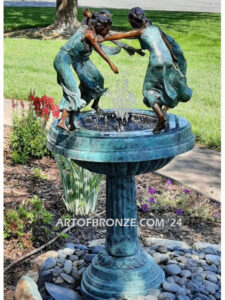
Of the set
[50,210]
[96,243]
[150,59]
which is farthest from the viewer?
[50,210]

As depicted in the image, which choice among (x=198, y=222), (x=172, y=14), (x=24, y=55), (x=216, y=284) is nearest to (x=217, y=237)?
(x=198, y=222)

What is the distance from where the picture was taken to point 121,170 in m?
3.46

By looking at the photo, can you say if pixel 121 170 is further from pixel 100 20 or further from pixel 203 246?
pixel 203 246

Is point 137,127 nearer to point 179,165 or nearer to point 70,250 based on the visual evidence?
point 70,250

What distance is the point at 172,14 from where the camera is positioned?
64.3ft

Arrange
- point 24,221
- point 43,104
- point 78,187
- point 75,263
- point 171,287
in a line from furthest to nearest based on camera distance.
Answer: point 43,104, point 78,187, point 24,221, point 75,263, point 171,287


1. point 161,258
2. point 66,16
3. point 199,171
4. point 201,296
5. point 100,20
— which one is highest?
point 66,16

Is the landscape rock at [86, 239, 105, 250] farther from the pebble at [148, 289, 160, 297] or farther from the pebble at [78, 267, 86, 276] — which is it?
the pebble at [148, 289, 160, 297]

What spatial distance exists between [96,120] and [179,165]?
2556 mm

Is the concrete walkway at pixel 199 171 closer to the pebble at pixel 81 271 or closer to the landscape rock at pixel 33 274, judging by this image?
the pebble at pixel 81 271

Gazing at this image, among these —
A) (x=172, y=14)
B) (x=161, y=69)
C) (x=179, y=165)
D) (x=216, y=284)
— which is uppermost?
(x=172, y=14)

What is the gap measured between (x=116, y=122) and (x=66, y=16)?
41.7 feet

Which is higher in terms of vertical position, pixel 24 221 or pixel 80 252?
pixel 24 221

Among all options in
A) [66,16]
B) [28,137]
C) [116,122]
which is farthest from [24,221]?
[66,16]
